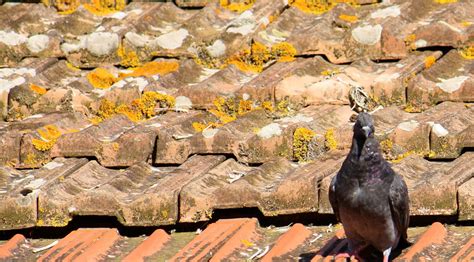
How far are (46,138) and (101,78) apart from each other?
28.7 inches

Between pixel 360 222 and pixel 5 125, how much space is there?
2421 millimetres

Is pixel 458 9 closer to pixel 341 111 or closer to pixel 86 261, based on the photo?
pixel 341 111

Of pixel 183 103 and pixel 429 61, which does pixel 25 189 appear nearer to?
pixel 183 103

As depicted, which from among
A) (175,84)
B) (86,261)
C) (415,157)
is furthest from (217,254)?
(175,84)

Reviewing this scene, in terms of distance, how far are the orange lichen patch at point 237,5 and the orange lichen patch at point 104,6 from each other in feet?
2.38

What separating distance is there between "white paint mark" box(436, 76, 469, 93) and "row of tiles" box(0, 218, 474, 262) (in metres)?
1.13

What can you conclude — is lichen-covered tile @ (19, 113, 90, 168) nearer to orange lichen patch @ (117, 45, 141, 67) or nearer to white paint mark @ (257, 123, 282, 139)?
orange lichen patch @ (117, 45, 141, 67)

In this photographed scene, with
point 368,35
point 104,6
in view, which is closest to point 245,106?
point 368,35

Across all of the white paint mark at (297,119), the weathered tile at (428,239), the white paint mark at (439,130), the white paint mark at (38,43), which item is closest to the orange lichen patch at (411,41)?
the white paint mark at (297,119)

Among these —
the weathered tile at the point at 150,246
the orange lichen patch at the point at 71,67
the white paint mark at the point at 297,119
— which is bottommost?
the weathered tile at the point at 150,246

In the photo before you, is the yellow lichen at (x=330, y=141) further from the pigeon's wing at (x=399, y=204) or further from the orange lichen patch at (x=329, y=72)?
the pigeon's wing at (x=399, y=204)

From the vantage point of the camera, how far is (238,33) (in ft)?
21.9

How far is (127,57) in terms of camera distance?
A: 22.3 feet

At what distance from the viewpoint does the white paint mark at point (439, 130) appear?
17.7ft
